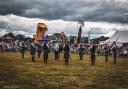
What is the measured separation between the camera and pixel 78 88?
16219mm

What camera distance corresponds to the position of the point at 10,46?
7069 centimetres

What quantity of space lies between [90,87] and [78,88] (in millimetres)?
848

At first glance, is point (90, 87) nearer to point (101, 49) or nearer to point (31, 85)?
point (31, 85)

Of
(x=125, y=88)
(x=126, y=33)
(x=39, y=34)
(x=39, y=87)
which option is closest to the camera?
(x=39, y=87)

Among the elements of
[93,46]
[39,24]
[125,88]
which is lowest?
[125,88]

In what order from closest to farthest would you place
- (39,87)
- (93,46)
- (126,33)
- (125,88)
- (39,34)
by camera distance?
(39,87)
(125,88)
(93,46)
(126,33)
(39,34)

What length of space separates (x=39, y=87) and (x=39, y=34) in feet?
175

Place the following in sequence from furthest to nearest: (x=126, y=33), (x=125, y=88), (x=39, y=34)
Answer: (x=39, y=34)
(x=126, y=33)
(x=125, y=88)

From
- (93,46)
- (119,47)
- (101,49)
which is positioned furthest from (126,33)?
(93,46)

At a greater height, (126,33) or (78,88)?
(126,33)

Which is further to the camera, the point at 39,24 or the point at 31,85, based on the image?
the point at 39,24

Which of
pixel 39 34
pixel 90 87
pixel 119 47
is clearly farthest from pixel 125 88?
pixel 39 34

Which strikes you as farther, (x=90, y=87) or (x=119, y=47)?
(x=119, y=47)

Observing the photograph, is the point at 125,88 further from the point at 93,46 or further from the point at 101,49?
the point at 101,49
